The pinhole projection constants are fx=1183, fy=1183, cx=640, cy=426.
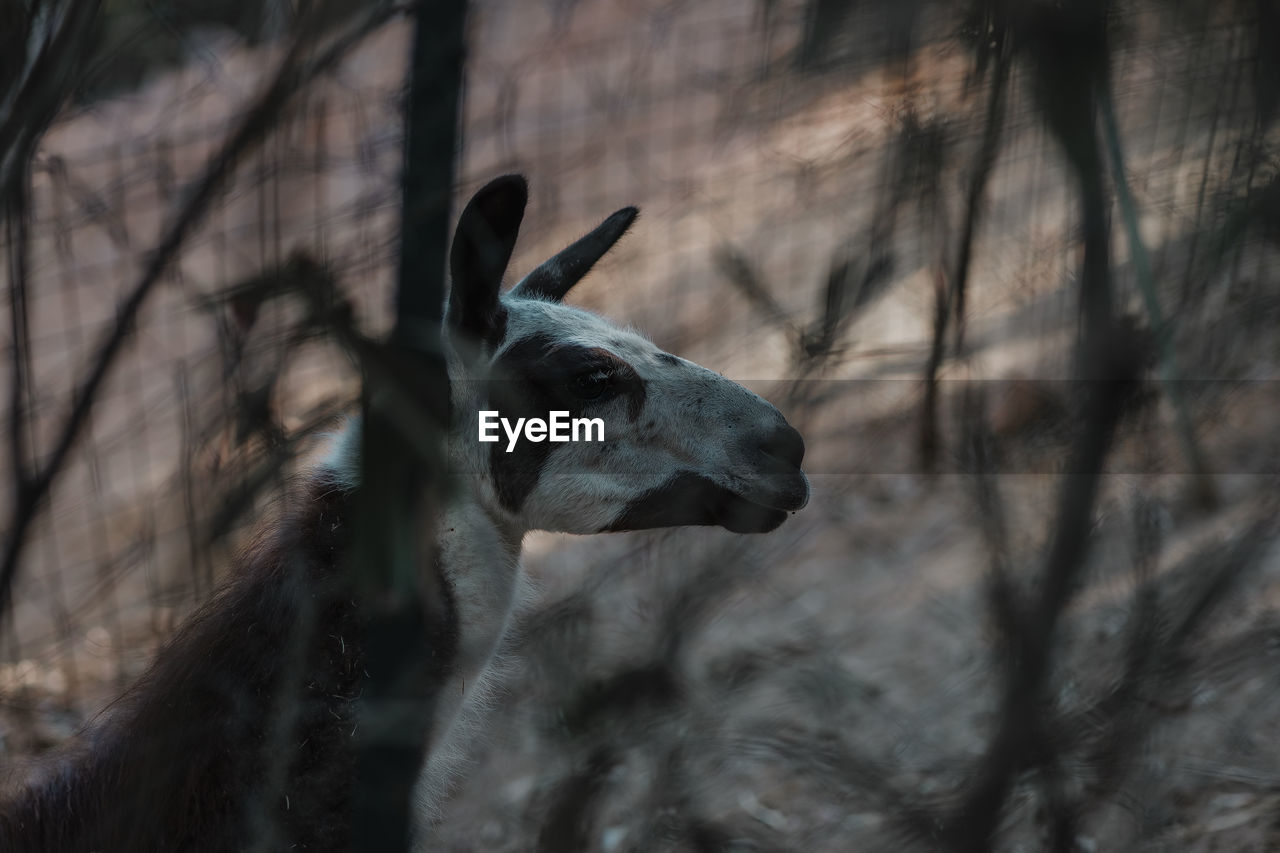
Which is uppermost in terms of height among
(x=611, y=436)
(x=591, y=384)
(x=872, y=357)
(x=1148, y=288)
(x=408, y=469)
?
(x=1148, y=288)

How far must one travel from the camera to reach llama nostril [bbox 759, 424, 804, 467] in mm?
2639

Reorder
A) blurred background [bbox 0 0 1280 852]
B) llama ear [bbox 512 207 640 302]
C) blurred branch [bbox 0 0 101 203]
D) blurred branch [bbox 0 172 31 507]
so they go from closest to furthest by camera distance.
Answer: blurred background [bbox 0 0 1280 852] → blurred branch [bbox 0 0 101 203] → blurred branch [bbox 0 172 31 507] → llama ear [bbox 512 207 640 302]

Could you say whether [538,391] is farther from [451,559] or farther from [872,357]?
[872,357]

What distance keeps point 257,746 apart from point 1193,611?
169 cm

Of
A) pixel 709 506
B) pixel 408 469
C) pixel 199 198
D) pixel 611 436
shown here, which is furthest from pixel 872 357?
pixel 199 198

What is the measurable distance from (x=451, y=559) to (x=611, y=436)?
0.46 metres

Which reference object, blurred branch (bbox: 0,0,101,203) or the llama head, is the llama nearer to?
the llama head

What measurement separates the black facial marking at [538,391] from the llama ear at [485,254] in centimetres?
10

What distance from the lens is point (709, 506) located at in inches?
108

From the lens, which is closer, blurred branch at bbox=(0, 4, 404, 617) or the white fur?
blurred branch at bbox=(0, 4, 404, 617)

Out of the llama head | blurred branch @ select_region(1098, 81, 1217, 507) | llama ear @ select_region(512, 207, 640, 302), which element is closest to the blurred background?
blurred branch @ select_region(1098, 81, 1217, 507)

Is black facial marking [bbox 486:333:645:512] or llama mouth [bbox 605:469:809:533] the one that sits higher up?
black facial marking [bbox 486:333:645:512]

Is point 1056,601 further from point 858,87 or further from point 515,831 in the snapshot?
point 515,831

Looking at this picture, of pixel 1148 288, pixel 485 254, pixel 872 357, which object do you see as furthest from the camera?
pixel 872 357
